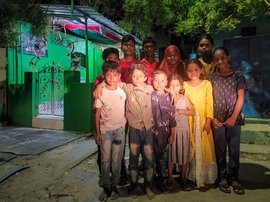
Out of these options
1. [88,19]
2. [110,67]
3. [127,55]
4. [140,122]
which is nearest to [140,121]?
[140,122]

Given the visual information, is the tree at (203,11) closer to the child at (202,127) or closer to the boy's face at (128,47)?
the child at (202,127)

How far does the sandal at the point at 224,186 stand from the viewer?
3.90 m

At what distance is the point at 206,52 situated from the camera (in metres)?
4.32

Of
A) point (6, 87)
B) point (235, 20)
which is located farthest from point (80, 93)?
point (235, 20)

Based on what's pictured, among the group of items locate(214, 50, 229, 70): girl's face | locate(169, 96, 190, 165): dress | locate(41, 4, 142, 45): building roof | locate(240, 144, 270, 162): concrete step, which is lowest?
locate(240, 144, 270, 162): concrete step

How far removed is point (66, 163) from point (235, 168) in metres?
3.07

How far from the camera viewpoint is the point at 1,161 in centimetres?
570

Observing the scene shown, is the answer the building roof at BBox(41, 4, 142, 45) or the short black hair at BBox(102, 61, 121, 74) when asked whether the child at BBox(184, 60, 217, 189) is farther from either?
the building roof at BBox(41, 4, 142, 45)

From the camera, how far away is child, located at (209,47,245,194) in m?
3.88

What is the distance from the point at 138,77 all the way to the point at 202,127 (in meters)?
1.04

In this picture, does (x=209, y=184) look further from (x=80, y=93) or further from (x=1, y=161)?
(x=80, y=93)

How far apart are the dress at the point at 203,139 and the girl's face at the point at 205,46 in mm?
574

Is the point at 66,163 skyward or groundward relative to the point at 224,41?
groundward

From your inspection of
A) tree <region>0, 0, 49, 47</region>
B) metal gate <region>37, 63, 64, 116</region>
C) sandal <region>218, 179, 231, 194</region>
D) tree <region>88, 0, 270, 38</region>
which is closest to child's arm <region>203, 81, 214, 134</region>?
sandal <region>218, 179, 231, 194</region>
